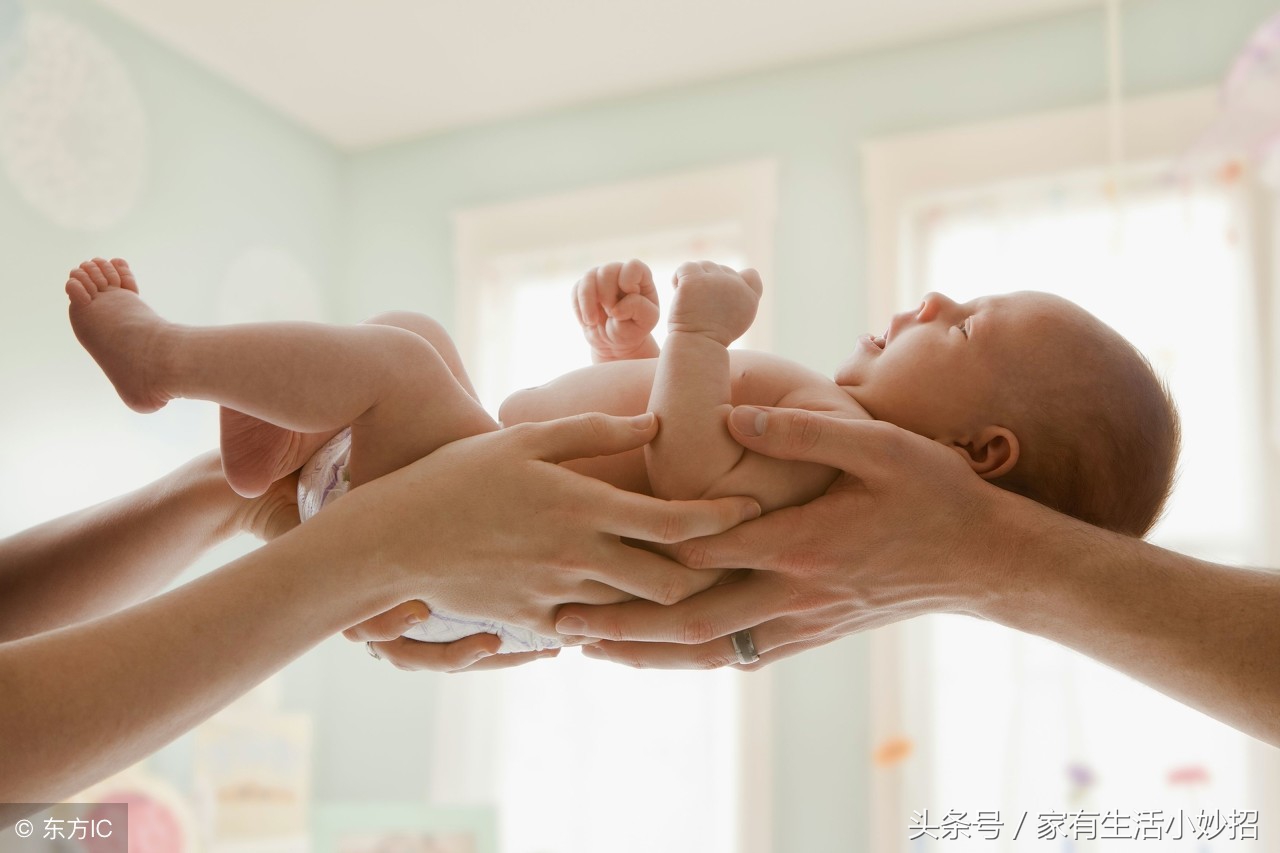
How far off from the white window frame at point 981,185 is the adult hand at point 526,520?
2.26m

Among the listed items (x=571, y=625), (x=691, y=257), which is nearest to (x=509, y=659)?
(x=571, y=625)

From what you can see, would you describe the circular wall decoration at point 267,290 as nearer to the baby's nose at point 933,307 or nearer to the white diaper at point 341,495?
the white diaper at point 341,495

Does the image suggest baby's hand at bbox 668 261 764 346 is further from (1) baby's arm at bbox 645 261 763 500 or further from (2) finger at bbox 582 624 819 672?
(2) finger at bbox 582 624 819 672

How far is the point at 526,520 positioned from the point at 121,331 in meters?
0.49

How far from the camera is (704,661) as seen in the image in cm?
129

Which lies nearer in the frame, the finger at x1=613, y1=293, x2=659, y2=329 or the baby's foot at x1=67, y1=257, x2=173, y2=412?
the baby's foot at x1=67, y1=257, x2=173, y2=412

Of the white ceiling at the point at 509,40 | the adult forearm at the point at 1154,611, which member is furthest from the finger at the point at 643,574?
the white ceiling at the point at 509,40

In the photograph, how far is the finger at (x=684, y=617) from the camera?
121 centimetres

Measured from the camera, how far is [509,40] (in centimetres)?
375

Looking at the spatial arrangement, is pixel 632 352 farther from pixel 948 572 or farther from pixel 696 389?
pixel 948 572

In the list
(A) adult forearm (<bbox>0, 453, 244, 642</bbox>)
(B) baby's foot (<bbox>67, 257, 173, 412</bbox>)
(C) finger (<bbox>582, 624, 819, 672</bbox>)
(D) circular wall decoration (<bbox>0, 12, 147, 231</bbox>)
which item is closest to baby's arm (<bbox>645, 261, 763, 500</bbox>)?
(C) finger (<bbox>582, 624, 819, 672</bbox>)

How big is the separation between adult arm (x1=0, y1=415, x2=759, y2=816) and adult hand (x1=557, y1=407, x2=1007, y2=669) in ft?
0.12

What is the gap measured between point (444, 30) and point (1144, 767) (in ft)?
10.8

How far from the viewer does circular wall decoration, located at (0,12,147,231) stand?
122 inches
